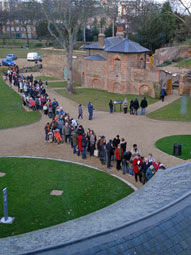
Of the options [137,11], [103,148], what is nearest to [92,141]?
[103,148]

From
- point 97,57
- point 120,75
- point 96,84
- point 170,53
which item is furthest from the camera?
point 170,53

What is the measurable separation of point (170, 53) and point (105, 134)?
32321 mm

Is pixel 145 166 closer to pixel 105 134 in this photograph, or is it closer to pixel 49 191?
pixel 49 191

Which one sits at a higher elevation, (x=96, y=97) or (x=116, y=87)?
(x=116, y=87)

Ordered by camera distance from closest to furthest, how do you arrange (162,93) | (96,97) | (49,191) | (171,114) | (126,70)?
(49,191), (171,114), (162,93), (96,97), (126,70)

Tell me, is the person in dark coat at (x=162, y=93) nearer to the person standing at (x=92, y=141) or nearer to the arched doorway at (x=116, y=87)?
the arched doorway at (x=116, y=87)

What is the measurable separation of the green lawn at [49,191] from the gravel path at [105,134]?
1059 millimetres

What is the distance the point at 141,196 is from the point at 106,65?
2732cm

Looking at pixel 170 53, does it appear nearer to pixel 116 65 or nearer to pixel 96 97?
pixel 116 65

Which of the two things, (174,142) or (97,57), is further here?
(97,57)

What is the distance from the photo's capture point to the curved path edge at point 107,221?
6.62m

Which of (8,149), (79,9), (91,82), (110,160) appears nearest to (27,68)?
(91,82)

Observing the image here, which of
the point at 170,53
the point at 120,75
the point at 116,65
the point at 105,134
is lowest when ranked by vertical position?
the point at 105,134

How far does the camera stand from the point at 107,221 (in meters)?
7.44
